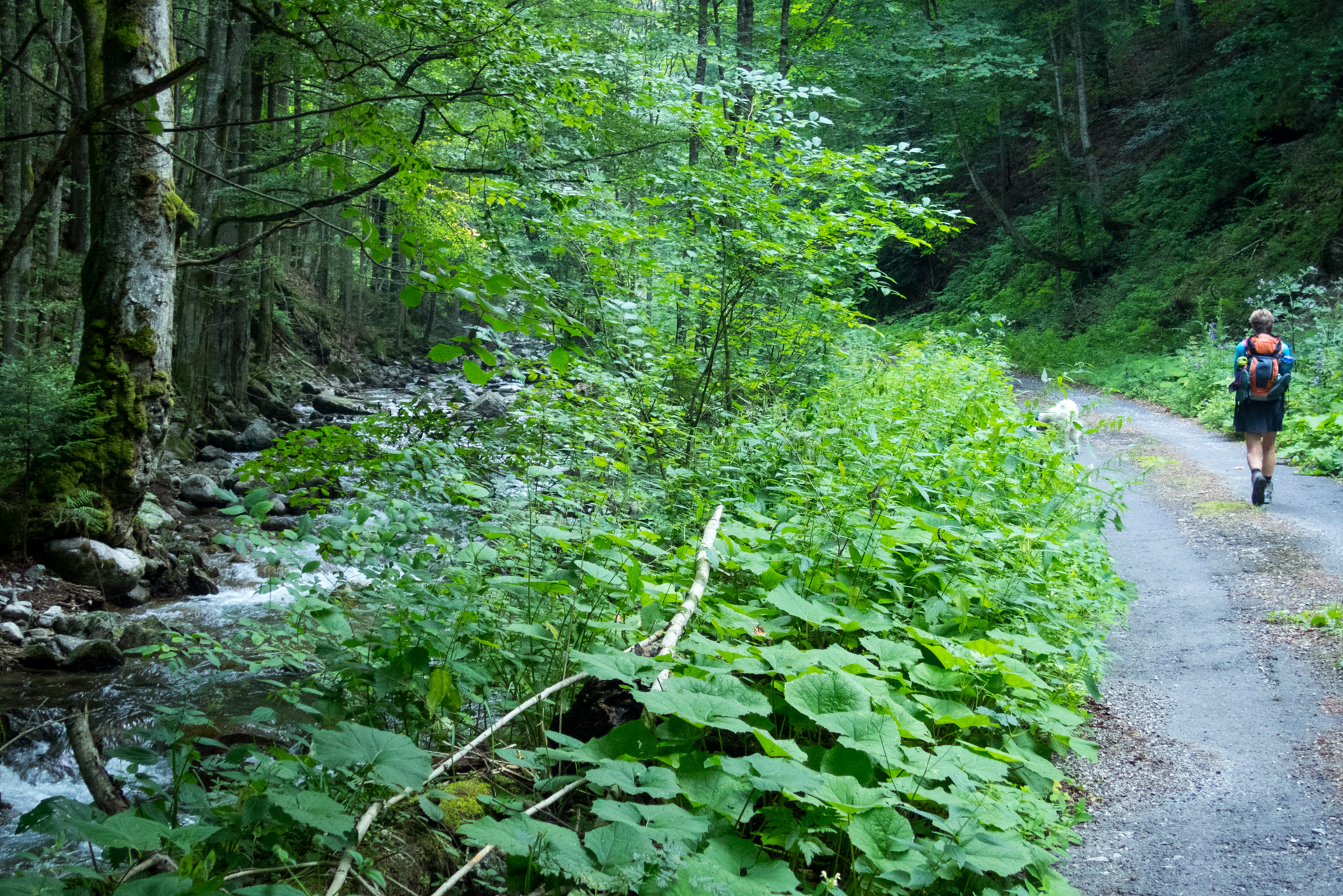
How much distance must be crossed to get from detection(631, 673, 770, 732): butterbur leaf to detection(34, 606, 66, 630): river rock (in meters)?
6.53

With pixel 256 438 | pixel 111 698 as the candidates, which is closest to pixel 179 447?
pixel 256 438

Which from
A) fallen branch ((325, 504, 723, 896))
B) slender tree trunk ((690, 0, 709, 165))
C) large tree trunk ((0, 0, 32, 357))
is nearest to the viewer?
fallen branch ((325, 504, 723, 896))

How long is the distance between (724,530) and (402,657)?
5.82 ft

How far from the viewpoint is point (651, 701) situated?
2031 millimetres

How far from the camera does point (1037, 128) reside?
86.4ft

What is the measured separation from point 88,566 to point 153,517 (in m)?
1.69

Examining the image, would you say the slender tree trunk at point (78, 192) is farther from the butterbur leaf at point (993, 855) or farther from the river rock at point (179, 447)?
the butterbur leaf at point (993, 855)

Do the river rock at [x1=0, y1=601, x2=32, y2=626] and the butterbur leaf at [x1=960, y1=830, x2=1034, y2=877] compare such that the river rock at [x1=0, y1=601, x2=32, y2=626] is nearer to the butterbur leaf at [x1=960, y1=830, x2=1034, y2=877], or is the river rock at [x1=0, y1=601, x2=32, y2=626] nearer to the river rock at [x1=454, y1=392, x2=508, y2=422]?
the butterbur leaf at [x1=960, y1=830, x2=1034, y2=877]

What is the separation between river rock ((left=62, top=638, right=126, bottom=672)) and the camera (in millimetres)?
5871

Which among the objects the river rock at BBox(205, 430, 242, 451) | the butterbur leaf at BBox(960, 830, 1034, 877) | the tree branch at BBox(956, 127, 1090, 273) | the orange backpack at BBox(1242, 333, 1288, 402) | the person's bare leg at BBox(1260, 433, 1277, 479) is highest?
the tree branch at BBox(956, 127, 1090, 273)

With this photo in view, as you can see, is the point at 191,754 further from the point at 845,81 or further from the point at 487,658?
the point at 845,81

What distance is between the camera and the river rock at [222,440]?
13172 millimetres

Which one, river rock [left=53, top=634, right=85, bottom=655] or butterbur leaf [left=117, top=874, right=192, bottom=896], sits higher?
butterbur leaf [left=117, top=874, right=192, bottom=896]

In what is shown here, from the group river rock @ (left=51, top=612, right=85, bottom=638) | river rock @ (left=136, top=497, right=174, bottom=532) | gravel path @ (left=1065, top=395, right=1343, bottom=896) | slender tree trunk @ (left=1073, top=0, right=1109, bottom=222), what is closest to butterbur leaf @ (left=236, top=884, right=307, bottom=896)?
gravel path @ (left=1065, top=395, right=1343, bottom=896)
